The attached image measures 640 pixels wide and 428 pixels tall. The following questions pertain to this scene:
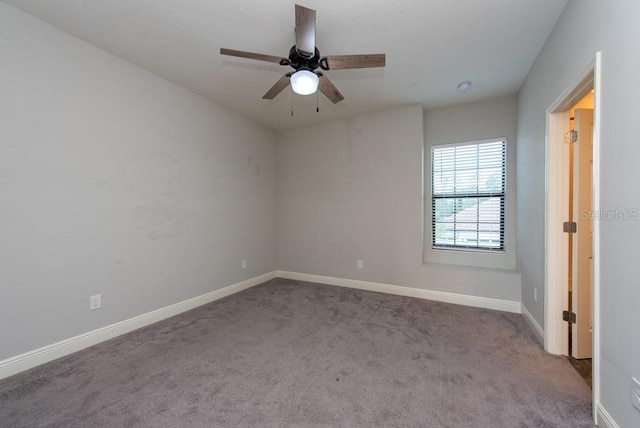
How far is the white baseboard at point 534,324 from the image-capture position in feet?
7.88

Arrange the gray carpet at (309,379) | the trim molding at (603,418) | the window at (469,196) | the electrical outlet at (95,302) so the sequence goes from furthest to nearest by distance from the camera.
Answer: the window at (469,196), the electrical outlet at (95,302), the gray carpet at (309,379), the trim molding at (603,418)

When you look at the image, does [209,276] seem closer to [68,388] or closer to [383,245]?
[68,388]

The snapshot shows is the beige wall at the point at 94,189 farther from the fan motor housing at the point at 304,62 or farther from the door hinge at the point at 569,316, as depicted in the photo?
the door hinge at the point at 569,316

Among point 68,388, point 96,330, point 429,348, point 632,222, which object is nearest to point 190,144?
point 96,330

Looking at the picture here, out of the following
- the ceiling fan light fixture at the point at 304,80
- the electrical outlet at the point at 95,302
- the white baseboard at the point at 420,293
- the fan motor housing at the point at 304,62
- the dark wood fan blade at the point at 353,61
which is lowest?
the white baseboard at the point at 420,293

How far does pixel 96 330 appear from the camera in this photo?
2410mm

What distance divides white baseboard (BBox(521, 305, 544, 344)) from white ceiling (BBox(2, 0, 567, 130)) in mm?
2599

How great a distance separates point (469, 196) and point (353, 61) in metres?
2.75

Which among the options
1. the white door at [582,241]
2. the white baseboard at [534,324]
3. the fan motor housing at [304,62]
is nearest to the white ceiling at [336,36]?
the fan motor housing at [304,62]

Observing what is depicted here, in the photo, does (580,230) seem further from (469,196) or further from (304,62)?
(304,62)

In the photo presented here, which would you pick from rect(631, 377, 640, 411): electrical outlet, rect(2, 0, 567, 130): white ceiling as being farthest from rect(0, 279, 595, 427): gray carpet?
rect(2, 0, 567, 130): white ceiling

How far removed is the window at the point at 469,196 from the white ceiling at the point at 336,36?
83cm

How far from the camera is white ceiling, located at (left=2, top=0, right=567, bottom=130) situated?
1.95 metres

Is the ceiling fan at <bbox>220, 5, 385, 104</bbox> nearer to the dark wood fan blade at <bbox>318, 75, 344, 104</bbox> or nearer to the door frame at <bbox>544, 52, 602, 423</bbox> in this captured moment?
the dark wood fan blade at <bbox>318, 75, 344, 104</bbox>
